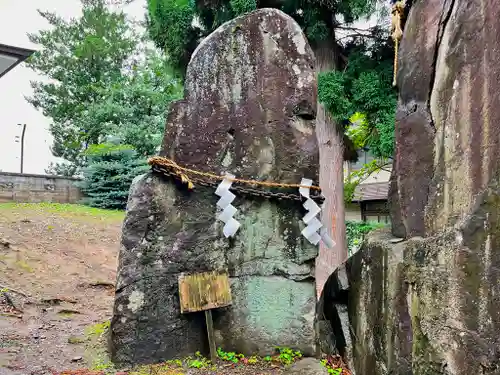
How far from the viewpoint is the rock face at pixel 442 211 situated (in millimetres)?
2211

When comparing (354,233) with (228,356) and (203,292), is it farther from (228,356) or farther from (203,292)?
(203,292)

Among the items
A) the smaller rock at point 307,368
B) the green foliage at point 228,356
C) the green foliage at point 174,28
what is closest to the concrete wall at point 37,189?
the green foliage at point 174,28

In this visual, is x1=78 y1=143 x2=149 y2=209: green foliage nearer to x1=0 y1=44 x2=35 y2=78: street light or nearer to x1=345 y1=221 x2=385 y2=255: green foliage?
x1=345 y1=221 x2=385 y2=255: green foliage

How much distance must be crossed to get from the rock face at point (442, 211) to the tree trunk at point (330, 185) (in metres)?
3.98

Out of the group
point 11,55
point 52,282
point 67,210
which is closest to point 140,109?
point 67,210

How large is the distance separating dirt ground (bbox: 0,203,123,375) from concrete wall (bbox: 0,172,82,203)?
2316 millimetres

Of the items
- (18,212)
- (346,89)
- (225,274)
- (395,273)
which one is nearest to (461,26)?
(395,273)

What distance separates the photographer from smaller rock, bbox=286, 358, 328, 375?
3449 mm

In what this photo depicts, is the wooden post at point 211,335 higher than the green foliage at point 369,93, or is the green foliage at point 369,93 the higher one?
the green foliage at point 369,93

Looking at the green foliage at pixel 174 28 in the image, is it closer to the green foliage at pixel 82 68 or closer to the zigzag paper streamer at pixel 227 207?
the zigzag paper streamer at pixel 227 207

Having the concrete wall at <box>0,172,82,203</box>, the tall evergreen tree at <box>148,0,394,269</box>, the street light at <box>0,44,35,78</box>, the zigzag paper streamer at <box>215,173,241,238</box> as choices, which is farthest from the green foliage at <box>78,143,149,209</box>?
the zigzag paper streamer at <box>215,173,241,238</box>

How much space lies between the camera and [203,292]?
145 inches

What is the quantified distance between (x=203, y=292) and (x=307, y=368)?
103 cm

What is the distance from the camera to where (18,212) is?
41.2ft
